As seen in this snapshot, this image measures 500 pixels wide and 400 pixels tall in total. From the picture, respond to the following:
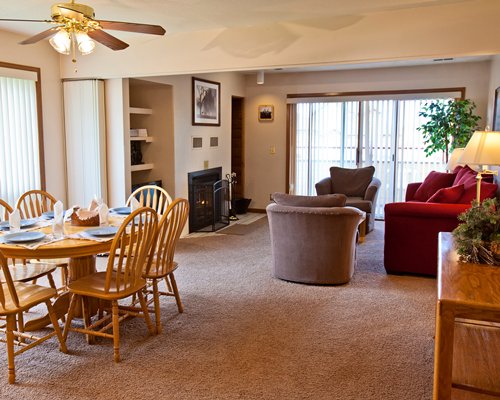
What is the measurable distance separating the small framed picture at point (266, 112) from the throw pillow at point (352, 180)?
5.99 ft

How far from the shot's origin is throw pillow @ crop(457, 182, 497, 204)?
4.51 m

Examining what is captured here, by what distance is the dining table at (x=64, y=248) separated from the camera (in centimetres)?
284

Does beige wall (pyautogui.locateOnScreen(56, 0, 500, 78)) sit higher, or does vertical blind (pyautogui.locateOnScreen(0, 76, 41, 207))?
beige wall (pyautogui.locateOnScreen(56, 0, 500, 78))

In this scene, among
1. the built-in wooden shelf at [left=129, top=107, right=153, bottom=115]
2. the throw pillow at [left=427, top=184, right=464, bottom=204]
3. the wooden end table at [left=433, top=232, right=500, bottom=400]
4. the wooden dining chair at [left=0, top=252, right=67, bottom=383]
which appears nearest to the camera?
the wooden end table at [left=433, top=232, right=500, bottom=400]

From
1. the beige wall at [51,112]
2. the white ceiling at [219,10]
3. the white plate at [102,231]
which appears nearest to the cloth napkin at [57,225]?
the white plate at [102,231]

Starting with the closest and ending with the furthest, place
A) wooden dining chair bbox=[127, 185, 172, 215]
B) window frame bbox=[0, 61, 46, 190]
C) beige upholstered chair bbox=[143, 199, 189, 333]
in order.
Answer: beige upholstered chair bbox=[143, 199, 189, 333] → wooden dining chair bbox=[127, 185, 172, 215] → window frame bbox=[0, 61, 46, 190]

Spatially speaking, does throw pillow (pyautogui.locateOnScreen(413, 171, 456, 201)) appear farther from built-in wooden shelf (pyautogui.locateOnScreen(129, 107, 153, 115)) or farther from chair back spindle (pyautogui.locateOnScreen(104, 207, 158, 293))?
chair back spindle (pyautogui.locateOnScreen(104, 207, 158, 293))

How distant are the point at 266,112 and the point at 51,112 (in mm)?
3989

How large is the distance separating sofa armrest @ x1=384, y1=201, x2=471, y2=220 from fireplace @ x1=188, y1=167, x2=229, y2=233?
9.84 feet

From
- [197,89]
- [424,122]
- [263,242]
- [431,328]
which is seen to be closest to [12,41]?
[197,89]

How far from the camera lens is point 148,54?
5.09 meters

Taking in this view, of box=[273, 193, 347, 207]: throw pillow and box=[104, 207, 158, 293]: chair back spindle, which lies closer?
box=[104, 207, 158, 293]: chair back spindle

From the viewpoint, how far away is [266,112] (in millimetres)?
8477

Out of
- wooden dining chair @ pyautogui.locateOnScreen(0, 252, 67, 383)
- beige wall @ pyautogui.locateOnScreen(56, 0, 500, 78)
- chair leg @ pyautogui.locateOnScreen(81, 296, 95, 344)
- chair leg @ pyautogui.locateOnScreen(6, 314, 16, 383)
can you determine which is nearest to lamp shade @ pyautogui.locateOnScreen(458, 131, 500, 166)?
beige wall @ pyautogui.locateOnScreen(56, 0, 500, 78)
